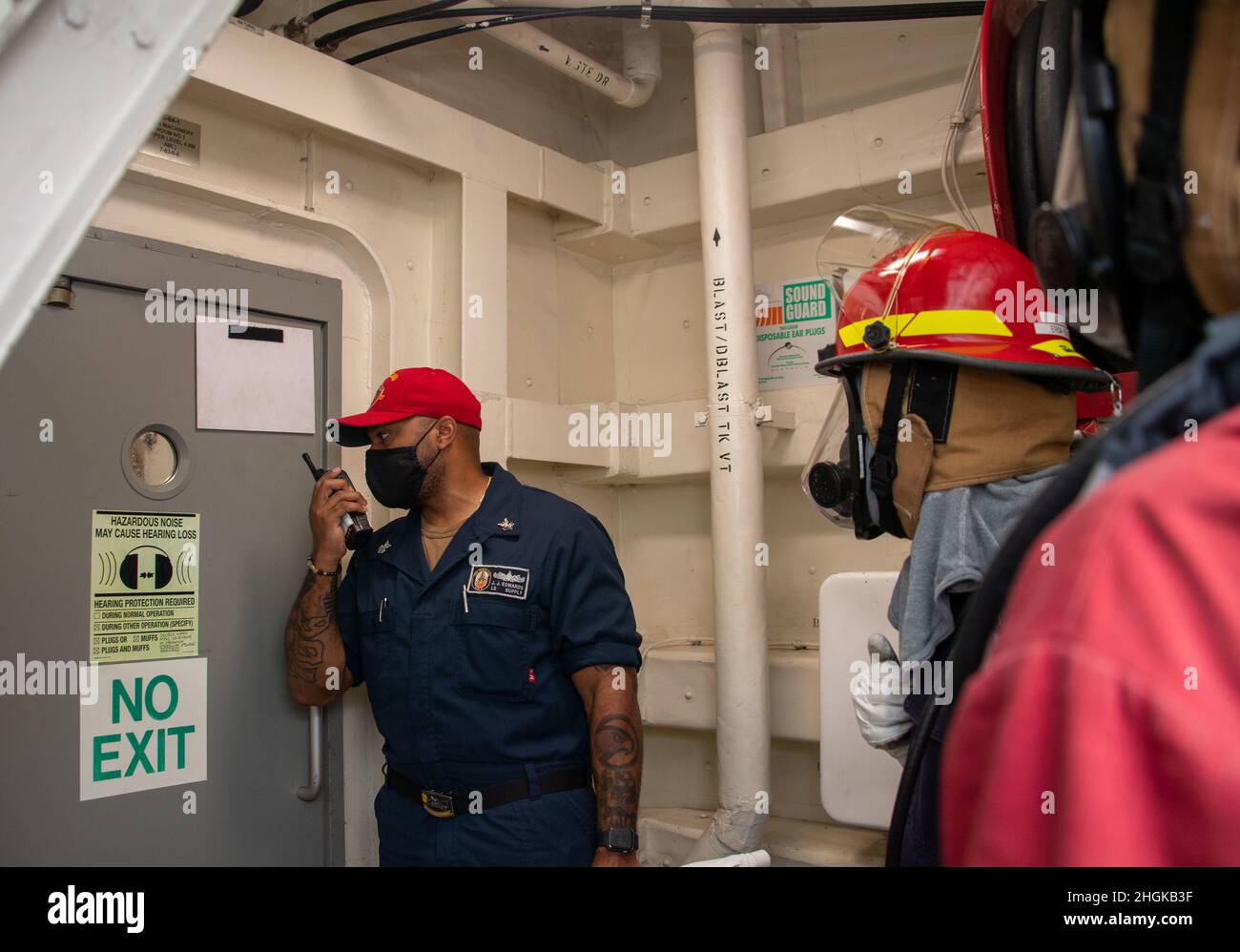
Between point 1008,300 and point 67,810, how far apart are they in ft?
7.47

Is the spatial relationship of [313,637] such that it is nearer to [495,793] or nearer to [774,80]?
[495,793]

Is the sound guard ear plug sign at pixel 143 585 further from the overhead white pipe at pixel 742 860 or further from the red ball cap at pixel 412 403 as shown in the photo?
the overhead white pipe at pixel 742 860

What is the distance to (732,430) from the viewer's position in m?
3.17

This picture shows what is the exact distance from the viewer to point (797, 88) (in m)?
3.52

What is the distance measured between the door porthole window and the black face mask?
1.48 ft

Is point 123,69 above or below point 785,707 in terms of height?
above

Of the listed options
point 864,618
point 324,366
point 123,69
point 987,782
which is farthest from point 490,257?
point 987,782

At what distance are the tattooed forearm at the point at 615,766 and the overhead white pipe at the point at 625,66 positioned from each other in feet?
6.50

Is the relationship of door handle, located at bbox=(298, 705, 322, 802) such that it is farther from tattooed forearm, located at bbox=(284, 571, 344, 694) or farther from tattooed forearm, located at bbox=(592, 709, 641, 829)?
tattooed forearm, located at bbox=(592, 709, 641, 829)

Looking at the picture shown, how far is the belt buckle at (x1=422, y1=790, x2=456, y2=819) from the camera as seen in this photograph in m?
2.52

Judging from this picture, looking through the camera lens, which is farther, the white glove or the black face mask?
the black face mask

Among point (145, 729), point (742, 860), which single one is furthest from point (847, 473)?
point (145, 729)

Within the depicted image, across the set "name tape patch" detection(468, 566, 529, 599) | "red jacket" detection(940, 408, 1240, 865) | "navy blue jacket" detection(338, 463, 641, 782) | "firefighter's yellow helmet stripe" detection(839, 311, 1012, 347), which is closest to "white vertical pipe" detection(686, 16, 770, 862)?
"navy blue jacket" detection(338, 463, 641, 782)
